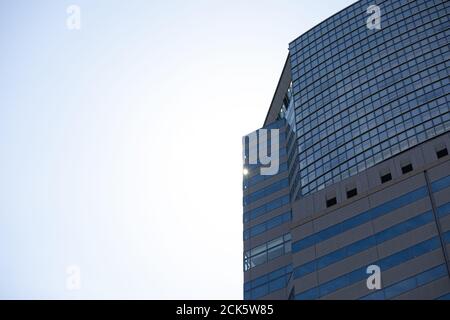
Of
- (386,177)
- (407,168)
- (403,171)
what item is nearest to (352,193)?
(386,177)

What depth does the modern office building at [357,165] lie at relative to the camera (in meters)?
63.3

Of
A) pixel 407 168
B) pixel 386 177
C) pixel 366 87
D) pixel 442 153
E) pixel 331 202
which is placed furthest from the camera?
pixel 366 87

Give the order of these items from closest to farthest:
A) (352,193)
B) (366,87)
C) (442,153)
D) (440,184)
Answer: (440,184) → (442,153) → (352,193) → (366,87)

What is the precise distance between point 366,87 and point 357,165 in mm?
16554

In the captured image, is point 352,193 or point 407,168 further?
point 352,193

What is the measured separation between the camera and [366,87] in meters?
97.1

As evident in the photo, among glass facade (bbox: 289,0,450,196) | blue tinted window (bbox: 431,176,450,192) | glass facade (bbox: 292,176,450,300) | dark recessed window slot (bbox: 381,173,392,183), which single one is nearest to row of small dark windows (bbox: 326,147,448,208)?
dark recessed window slot (bbox: 381,173,392,183)

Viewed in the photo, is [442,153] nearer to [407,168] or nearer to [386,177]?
[407,168]

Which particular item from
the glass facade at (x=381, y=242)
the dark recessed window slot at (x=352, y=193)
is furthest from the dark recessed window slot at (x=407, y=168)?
the dark recessed window slot at (x=352, y=193)

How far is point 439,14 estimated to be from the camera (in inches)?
4060

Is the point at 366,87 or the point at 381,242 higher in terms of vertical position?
the point at 366,87

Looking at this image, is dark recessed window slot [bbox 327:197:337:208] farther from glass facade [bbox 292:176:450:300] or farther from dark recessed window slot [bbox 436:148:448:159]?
dark recessed window slot [bbox 436:148:448:159]
